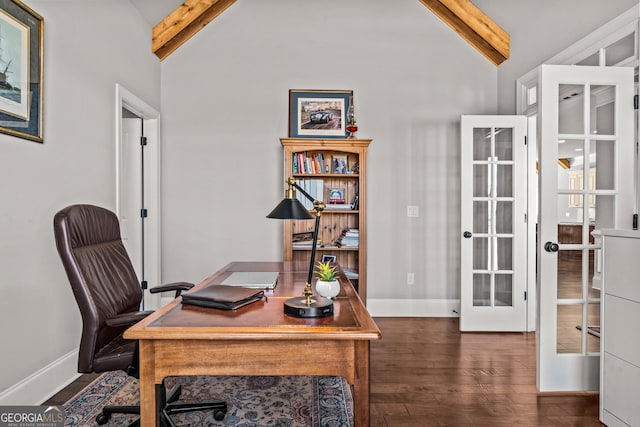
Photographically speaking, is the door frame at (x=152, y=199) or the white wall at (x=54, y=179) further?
the door frame at (x=152, y=199)

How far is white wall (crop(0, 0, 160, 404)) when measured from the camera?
208 cm

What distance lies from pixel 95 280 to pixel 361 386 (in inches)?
51.0

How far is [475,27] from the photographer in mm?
3793

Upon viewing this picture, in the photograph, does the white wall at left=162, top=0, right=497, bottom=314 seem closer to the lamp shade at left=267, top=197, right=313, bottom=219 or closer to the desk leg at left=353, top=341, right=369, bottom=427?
the lamp shade at left=267, top=197, right=313, bottom=219

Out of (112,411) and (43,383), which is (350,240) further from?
(43,383)

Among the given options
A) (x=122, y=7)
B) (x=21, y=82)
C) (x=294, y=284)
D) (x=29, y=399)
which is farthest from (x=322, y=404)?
(x=122, y=7)

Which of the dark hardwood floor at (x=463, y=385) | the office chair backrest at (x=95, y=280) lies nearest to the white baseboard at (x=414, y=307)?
the dark hardwood floor at (x=463, y=385)

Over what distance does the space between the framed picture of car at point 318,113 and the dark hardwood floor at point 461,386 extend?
210cm

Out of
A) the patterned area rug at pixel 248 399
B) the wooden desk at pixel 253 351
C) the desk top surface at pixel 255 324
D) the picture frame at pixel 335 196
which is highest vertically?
the picture frame at pixel 335 196

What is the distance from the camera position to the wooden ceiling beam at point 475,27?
3.75 meters

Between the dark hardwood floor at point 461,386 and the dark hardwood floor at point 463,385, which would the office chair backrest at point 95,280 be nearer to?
the dark hardwood floor at point 461,386

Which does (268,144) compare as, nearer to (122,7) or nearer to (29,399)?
(122,7)

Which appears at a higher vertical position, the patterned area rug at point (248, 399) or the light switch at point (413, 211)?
the light switch at point (413, 211)

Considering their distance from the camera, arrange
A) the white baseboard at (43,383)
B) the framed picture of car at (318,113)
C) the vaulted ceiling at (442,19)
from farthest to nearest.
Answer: the framed picture of car at (318,113), the vaulted ceiling at (442,19), the white baseboard at (43,383)
